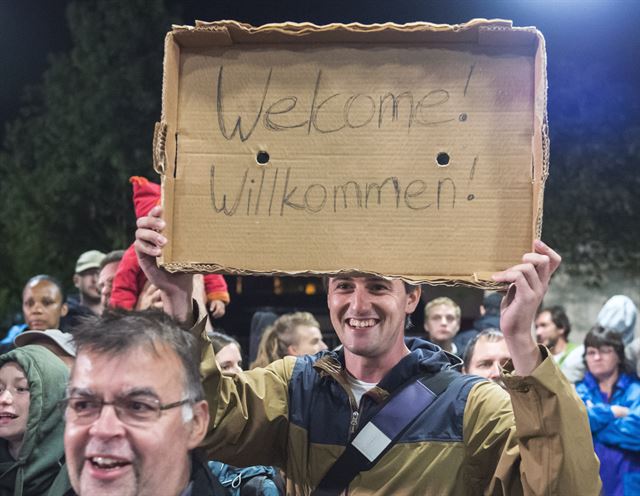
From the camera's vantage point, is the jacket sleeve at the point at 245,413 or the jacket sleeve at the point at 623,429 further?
the jacket sleeve at the point at 623,429

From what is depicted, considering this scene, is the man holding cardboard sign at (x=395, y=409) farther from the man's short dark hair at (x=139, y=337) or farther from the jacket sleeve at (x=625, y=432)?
the jacket sleeve at (x=625, y=432)

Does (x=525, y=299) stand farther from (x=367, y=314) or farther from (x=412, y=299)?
(x=412, y=299)

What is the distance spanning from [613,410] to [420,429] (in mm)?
3962

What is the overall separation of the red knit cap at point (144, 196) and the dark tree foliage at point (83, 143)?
12.2 m

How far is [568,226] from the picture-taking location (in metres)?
13.7

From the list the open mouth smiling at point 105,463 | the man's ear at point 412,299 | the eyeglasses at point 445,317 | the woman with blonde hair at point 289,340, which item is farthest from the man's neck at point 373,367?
the eyeglasses at point 445,317

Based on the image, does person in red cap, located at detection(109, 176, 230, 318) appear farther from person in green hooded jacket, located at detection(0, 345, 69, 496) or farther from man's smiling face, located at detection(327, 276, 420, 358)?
man's smiling face, located at detection(327, 276, 420, 358)

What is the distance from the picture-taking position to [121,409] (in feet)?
8.10

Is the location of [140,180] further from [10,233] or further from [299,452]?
[10,233]

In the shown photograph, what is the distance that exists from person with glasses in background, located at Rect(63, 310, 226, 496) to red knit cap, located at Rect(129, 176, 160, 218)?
1.29m

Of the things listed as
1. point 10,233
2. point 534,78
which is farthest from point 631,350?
point 10,233

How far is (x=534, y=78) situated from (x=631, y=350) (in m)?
4.91

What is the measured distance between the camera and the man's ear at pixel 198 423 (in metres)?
2.63

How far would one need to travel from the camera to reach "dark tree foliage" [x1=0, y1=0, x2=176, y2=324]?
16.4 metres
